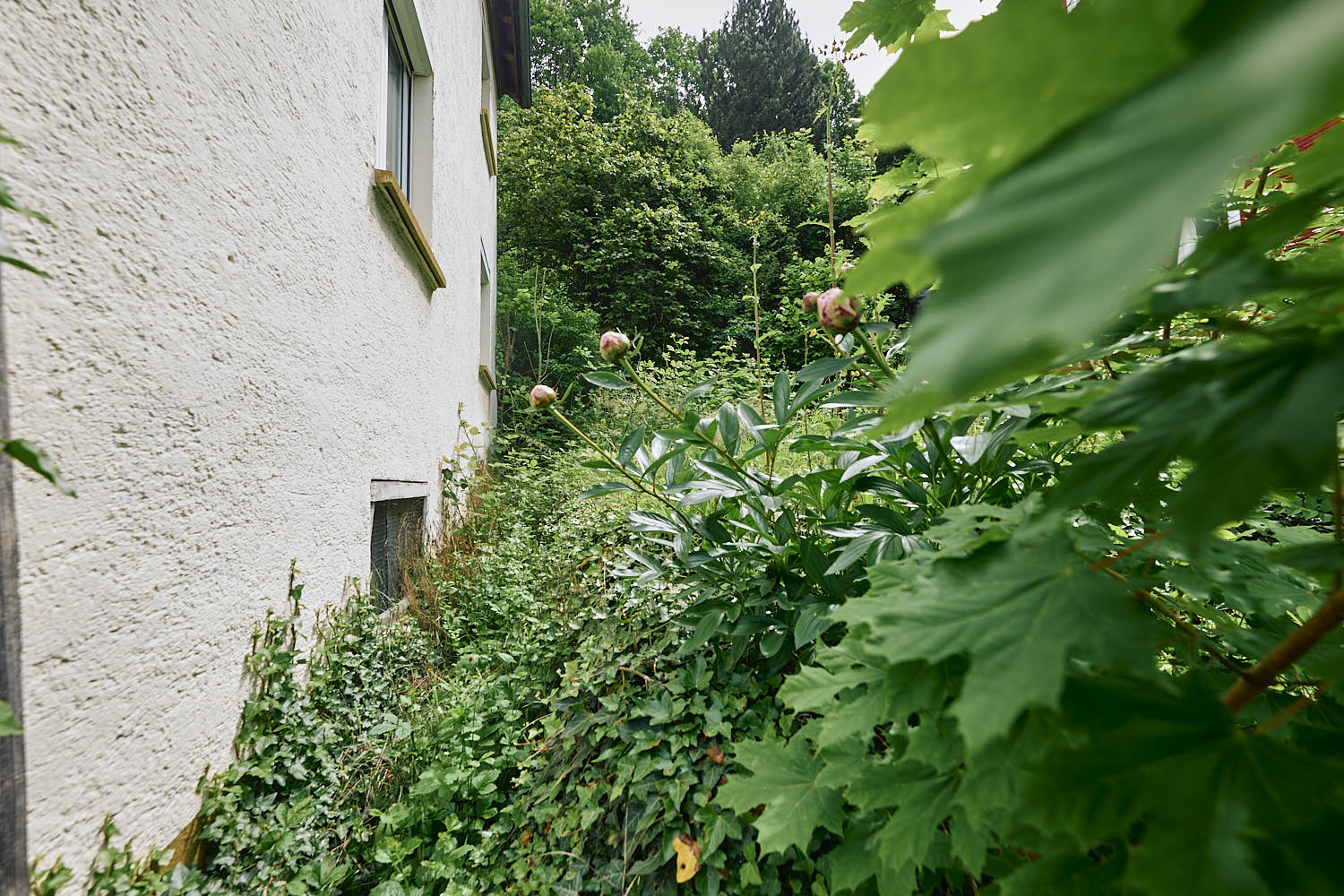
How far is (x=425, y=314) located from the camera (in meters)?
3.59

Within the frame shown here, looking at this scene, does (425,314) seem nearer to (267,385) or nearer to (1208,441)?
(267,385)

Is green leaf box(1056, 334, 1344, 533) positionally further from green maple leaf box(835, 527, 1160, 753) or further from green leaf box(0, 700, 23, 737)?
green leaf box(0, 700, 23, 737)

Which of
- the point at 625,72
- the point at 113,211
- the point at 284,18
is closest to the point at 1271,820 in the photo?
the point at 113,211

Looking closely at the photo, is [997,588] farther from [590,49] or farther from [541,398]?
[590,49]

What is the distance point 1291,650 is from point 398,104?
13.8 ft

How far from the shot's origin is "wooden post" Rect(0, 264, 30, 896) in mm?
924

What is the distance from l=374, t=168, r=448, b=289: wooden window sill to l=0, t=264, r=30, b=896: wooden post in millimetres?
1875

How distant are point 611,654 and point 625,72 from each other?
2099 cm

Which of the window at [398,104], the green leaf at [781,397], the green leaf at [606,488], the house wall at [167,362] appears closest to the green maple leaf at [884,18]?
the green leaf at [781,397]

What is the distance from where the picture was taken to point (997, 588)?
0.44 m

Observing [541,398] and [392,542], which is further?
[392,542]

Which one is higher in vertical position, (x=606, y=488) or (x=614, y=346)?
(x=614, y=346)

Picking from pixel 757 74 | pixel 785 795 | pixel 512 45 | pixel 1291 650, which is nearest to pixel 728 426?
pixel 785 795

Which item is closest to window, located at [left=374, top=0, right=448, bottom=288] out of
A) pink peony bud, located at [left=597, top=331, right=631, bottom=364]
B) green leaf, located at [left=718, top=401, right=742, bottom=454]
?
pink peony bud, located at [left=597, top=331, right=631, bottom=364]
